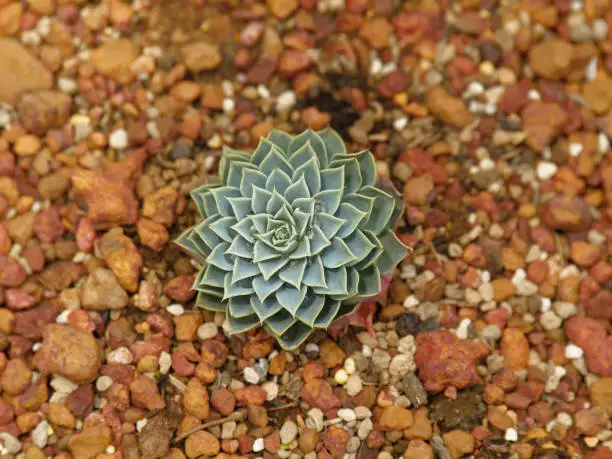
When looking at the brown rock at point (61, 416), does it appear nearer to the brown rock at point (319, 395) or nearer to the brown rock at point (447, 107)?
the brown rock at point (319, 395)

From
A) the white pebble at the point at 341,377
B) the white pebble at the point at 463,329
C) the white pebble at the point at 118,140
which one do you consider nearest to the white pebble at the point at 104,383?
the white pebble at the point at 341,377

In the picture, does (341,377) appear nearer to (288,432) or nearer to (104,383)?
(288,432)

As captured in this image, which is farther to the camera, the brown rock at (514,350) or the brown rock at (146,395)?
the brown rock at (514,350)

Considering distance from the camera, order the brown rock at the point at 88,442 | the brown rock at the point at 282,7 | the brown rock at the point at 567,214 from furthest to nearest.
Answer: the brown rock at the point at 282,7, the brown rock at the point at 567,214, the brown rock at the point at 88,442

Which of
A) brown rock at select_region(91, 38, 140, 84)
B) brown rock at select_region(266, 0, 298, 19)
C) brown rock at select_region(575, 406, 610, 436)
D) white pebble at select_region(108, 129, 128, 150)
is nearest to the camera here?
brown rock at select_region(575, 406, 610, 436)

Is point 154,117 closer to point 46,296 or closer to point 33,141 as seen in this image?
point 33,141

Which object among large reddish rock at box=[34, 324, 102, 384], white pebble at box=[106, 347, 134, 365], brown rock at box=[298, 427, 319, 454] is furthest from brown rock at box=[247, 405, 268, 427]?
large reddish rock at box=[34, 324, 102, 384]

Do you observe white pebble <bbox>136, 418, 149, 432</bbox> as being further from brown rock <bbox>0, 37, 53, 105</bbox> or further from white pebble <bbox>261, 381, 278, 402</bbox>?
brown rock <bbox>0, 37, 53, 105</bbox>
